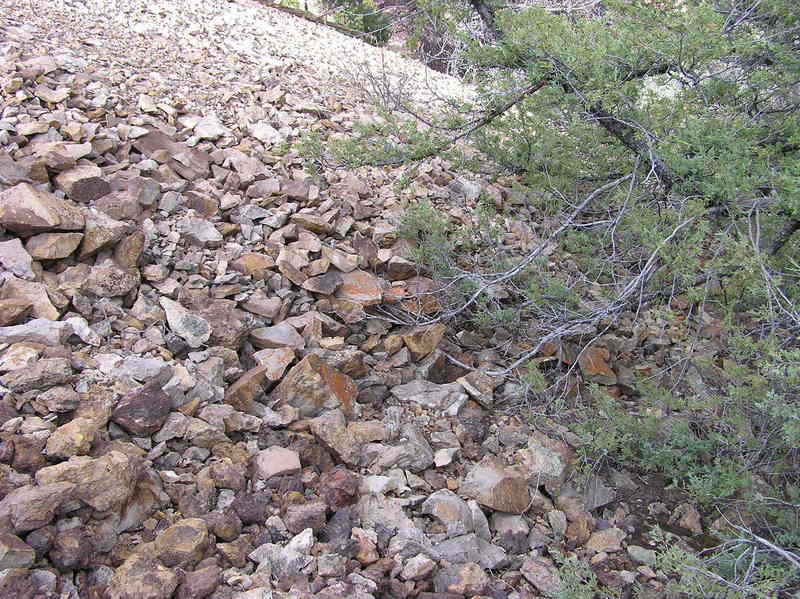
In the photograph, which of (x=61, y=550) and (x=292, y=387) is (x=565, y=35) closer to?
(x=292, y=387)

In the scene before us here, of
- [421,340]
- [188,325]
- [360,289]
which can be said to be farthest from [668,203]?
[188,325]

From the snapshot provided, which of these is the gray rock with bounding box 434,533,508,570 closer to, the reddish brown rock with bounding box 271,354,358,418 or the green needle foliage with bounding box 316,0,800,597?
the green needle foliage with bounding box 316,0,800,597

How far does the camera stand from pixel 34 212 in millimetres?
3188

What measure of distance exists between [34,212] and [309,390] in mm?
1505

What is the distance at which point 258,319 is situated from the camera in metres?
3.50

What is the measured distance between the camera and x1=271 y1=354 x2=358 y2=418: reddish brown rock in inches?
123

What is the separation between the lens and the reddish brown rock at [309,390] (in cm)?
312

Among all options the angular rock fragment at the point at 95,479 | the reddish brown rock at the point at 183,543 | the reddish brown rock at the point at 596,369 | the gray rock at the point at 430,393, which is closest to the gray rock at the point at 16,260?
the angular rock fragment at the point at 95,479

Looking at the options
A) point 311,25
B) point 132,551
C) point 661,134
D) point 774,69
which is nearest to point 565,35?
point 661,134

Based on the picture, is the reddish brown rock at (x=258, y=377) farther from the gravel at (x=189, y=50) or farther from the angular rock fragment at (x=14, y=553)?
the gravel at (x=189, y=50)

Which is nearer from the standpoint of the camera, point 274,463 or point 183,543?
point 183,543

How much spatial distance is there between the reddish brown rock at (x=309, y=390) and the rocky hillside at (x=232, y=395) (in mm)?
10

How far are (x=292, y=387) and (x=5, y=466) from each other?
3.91 feet

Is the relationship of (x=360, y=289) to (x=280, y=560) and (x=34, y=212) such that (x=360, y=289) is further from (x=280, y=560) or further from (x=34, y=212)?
(x=280, y=560)
